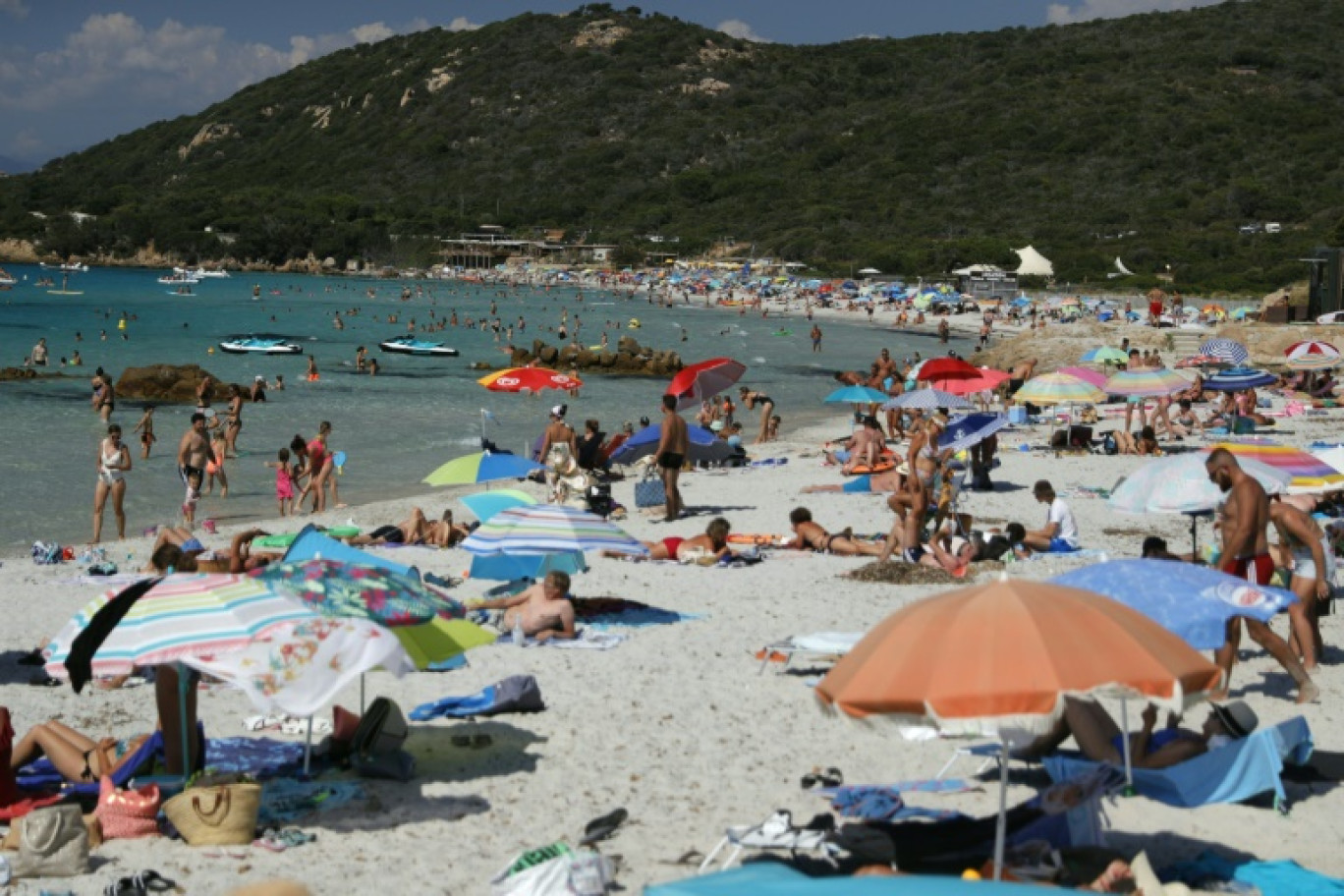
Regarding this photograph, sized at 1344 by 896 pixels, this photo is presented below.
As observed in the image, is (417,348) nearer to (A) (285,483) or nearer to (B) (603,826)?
(A) (285,483)

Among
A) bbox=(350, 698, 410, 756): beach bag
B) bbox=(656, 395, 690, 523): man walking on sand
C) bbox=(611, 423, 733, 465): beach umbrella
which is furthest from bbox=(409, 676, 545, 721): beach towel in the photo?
bbox=(611, 423, 733, 465): beach umbrella

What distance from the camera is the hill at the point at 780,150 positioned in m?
86.2

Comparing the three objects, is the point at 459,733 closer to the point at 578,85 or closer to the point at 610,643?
the point at 610,643

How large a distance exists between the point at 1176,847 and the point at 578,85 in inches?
5903

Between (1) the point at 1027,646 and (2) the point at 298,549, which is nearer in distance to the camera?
(1) the point at 1027,646

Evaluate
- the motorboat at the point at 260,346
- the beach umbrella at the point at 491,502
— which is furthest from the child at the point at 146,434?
the motorboat at the point at 260,346

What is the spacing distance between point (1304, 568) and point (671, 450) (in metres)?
7.43

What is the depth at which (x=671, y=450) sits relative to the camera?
572 inches

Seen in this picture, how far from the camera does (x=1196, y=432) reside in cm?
2159

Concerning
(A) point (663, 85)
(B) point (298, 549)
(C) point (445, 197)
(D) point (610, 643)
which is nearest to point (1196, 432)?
(D) point (610, 643)

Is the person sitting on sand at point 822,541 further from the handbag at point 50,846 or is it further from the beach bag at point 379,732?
the handbag at point 50,846

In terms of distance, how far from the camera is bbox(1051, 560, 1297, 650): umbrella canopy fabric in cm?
637

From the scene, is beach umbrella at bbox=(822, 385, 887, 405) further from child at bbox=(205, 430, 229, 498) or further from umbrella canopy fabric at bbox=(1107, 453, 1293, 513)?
umbrella canopy fabric at bbox=(1107, 453, 1293, 513)

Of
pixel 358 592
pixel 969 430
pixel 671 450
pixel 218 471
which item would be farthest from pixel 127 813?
pixel 218 471
